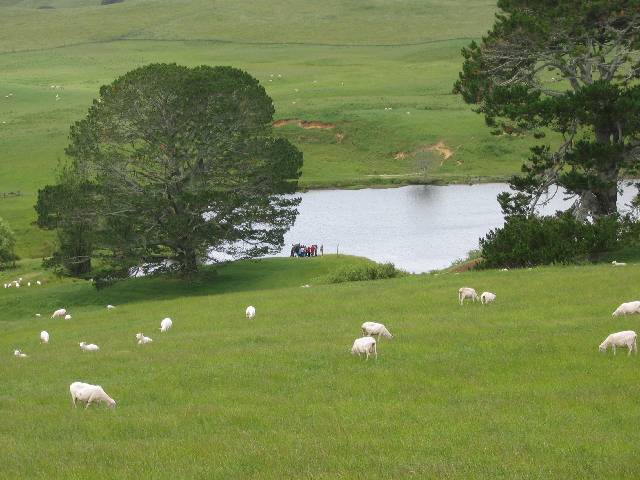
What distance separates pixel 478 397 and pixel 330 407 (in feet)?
9.19

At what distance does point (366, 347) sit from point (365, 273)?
83.5 ft

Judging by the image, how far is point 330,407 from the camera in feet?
60.5

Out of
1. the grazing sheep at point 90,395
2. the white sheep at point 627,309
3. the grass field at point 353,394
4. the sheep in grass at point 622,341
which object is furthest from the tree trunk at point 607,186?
the grazing sheep at point 90,395

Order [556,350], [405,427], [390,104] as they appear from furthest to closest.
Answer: [390,104] < [556,350] < [405,427]

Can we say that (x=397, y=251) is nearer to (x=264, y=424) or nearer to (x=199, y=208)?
(x=199, y=208)

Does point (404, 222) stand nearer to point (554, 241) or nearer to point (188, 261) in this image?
point (188, 261)

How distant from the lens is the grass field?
48.1ft

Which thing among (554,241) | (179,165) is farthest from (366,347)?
(179,165)

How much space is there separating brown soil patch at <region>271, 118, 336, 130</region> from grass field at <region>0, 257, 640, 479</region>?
105 meters

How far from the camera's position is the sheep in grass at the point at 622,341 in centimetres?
2103

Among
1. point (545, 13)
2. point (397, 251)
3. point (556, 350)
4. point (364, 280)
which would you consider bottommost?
point (397, 251)

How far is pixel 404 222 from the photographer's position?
90.1 m

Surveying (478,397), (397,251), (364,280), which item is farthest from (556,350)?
(397,251)

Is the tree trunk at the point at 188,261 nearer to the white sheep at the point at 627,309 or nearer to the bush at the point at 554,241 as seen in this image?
the bush at the point at 554,241
